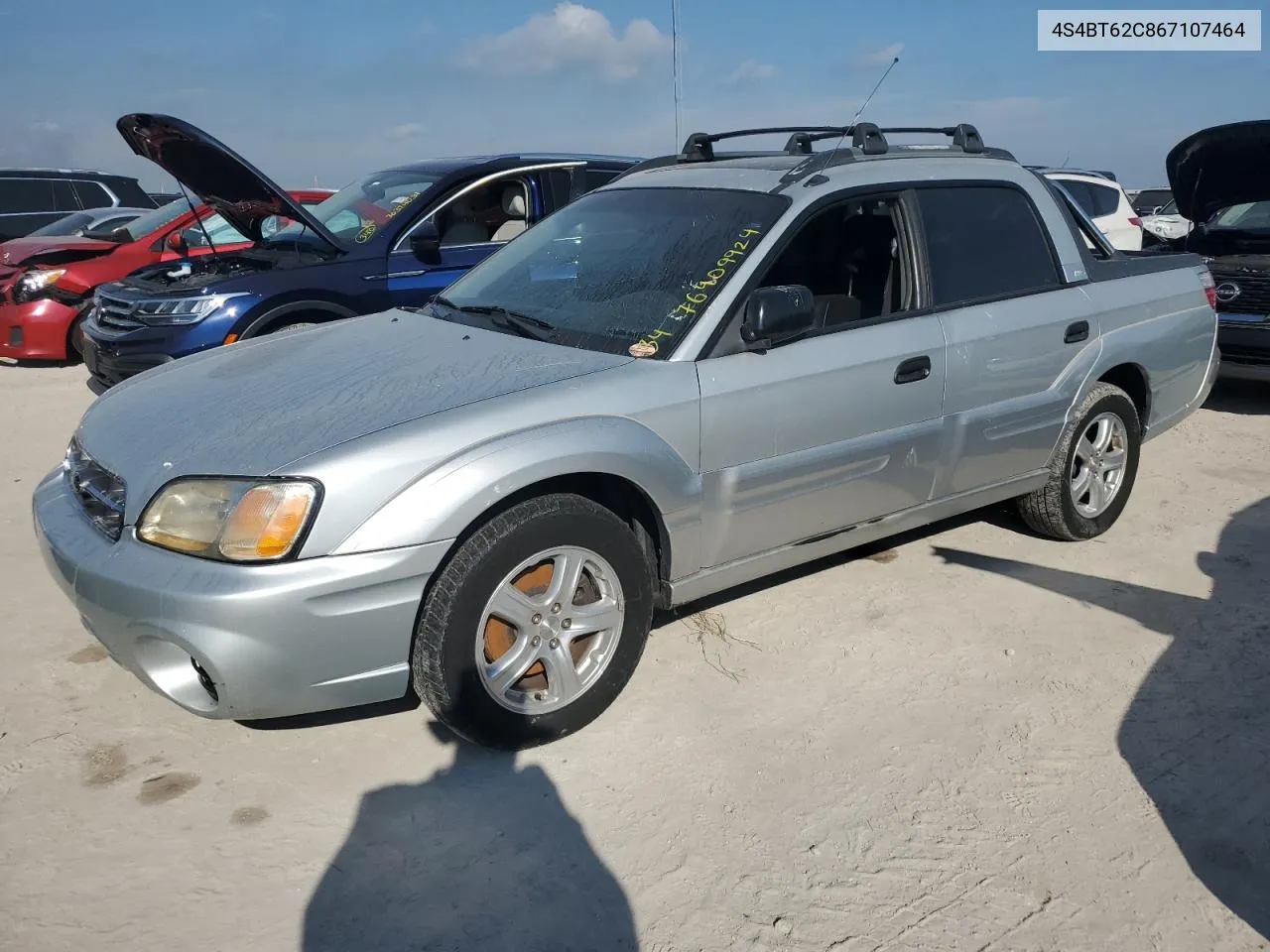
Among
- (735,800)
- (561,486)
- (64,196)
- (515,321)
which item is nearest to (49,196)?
(64,196)

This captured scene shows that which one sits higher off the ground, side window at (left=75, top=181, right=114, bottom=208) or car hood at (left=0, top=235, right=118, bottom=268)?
side window at (left=75, top=181, right=114, bottom=208)

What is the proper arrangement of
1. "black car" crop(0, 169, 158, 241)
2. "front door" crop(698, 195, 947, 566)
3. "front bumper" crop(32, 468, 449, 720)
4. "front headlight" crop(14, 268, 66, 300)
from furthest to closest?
"black car" crop(0, 169, 158, 241) < "front headlight" crop(14, 268, 66, 300) < "front door" crop(698, 195, 947, 566) < "front bumper" crop(32, 468, 449, 720)

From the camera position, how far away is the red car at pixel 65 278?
30.1 ft

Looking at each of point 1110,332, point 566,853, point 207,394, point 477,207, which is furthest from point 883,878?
point 477,207

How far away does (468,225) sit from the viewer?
278 inches

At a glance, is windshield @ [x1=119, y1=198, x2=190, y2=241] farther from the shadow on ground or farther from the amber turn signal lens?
the shadow on ground

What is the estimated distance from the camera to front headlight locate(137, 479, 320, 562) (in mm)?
2717

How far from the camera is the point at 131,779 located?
302 cm

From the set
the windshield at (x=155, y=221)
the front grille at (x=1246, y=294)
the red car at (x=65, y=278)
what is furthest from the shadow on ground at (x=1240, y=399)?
the windshield at (x=155, y=221)

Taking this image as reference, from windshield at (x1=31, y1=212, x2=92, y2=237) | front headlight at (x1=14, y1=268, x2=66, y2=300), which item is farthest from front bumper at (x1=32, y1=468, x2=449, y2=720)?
windshield at (x1=31, y1=212, x2=92, y2=237)

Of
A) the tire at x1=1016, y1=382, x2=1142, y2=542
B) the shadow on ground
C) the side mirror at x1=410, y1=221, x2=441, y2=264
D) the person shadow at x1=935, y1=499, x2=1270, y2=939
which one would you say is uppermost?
the side mirror at x1=410, y1=221, x2=441, y2=264

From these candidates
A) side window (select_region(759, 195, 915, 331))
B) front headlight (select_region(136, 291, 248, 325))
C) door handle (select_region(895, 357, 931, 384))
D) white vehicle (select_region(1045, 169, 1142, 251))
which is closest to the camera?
door handle (select_region(895, 357, 931, 384))

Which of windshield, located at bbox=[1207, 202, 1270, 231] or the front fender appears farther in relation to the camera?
windshield, located at bbox=[1207, 202, 1270, 231]

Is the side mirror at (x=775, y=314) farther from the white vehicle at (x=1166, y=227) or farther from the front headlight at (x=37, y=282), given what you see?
the white vehicle at (x=1166, y=227)
